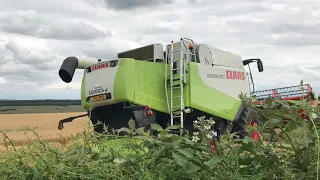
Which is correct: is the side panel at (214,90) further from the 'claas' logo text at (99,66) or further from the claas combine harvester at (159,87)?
the 'claas' logo text at (99,66)

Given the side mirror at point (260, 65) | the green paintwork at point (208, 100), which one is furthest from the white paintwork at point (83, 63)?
the side mirror at point (260, 65)

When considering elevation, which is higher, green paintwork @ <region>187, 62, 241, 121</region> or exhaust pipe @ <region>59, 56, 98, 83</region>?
exhaust pipe @ <region>59, 56, 98, 83</region>

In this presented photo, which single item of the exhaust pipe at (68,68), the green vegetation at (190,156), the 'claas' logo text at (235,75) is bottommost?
the 'claas' logo text at (235,75)

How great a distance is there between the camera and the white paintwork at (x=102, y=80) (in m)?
9.91

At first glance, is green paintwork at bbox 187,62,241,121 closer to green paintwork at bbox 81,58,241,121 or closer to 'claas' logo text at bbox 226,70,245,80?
green paintwork at bbox 81,58,241,121

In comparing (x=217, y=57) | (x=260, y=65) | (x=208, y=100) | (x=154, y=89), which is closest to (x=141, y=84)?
(x=154, y=89)

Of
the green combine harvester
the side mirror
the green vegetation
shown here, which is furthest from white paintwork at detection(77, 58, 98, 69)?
the green vegetation

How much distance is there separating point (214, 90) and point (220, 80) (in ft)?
1.58

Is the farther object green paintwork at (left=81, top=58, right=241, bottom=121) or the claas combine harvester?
the claas combine harvester

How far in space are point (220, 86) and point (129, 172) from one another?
32.1 feet

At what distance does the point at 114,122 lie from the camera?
1058cm

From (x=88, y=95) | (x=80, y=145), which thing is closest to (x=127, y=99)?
(x=88, y=95)

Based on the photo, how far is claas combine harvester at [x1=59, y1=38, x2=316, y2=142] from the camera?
9.90m

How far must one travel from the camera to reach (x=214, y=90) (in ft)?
36.1
